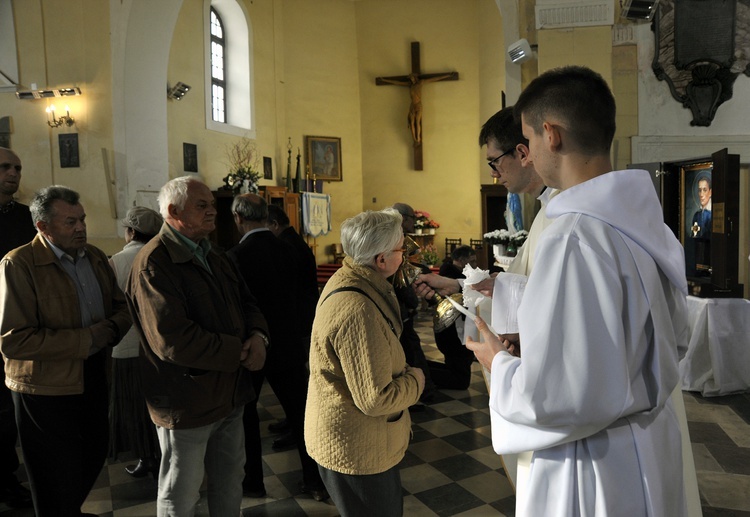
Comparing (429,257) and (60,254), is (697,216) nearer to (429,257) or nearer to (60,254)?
(60,254)

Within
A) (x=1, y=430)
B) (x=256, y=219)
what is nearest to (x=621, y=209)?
(x=256, y=219)

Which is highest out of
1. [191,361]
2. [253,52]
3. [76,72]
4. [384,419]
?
[253,52]

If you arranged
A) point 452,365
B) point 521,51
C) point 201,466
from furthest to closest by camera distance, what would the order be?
1. point 521,51
2. point 452,365
3. point 201,466

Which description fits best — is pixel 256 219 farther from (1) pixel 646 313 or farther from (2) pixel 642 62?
(2) pixel 642 62

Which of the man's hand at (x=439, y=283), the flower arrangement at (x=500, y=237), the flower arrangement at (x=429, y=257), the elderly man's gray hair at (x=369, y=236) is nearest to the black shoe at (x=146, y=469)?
the man's hand at (x=439, y=283)

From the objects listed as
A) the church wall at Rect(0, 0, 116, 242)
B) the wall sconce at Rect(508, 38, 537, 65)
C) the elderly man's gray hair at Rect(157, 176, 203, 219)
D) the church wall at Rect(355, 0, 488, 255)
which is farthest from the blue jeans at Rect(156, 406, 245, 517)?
the church wall at Rect(355, 0, 488, 255)

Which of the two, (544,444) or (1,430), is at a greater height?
(544,444)

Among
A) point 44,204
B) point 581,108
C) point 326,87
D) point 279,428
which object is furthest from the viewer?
point 326,87

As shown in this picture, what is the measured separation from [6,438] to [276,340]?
162 cm

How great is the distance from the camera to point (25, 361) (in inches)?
104

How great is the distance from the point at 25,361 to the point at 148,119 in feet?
21.5

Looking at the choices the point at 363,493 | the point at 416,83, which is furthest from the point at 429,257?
the point at 363,493

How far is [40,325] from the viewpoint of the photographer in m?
2.64

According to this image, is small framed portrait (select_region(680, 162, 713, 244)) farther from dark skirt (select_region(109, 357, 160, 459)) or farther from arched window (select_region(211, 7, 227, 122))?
arched window (select_region(211, 7, 227, 122))
